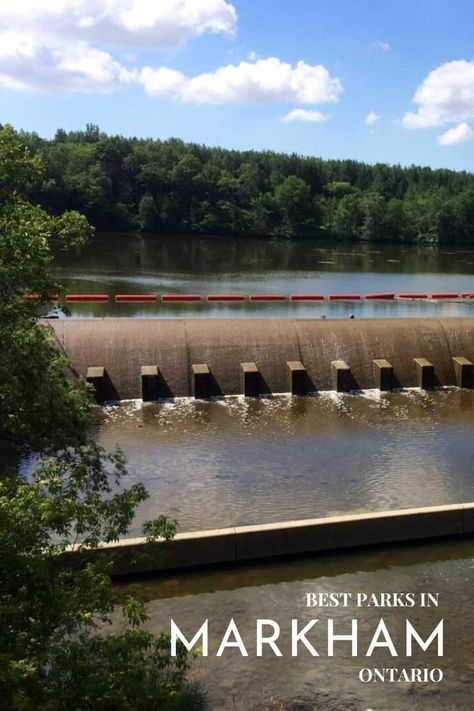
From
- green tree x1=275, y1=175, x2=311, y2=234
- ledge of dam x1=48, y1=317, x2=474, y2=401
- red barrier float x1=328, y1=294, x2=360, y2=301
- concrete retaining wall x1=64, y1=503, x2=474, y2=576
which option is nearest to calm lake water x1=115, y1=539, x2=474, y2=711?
concrete retaining wall x1=64, y1=503, x2=474, y2=576

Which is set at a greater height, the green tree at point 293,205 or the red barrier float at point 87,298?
the green tree at point 293,205

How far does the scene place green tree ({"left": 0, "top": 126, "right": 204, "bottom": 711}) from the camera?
5.95 metres

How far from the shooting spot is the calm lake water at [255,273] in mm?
36531

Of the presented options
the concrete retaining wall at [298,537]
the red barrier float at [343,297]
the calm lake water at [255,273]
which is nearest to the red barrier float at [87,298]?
the calm lake water at [255,273]

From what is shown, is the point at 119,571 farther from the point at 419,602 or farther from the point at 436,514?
the point at 436,514

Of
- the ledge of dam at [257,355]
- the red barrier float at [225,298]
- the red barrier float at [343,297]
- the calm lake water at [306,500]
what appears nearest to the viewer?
the calm lake water at [306,500]

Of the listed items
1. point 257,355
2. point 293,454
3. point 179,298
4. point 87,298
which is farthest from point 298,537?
point 87,298

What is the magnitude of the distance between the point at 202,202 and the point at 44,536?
353 ft

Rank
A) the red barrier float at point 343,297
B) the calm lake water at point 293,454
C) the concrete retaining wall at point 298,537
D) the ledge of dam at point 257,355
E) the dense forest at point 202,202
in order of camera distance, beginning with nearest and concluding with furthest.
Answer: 1. the concrete retaining wall at point 298,537
2. the calm lake water at point 293,454
3. the ledge of dam at point 257,355
4. the red barrier float at point 343,297
5. the dense forest at point 202,202

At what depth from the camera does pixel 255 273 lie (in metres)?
58.4

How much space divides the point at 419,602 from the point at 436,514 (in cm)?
255

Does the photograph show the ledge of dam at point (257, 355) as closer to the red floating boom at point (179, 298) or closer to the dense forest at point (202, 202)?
the red floating boom at point (179, 298)

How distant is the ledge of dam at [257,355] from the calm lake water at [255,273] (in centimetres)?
912

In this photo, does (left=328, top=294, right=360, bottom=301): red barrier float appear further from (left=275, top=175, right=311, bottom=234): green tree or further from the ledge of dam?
(left=275, top=175, right=311, bottom=234): green tree
